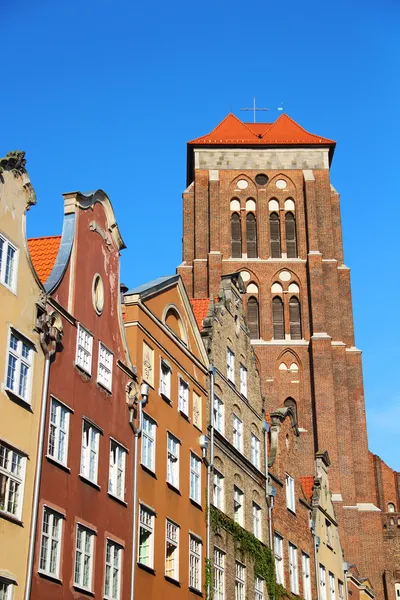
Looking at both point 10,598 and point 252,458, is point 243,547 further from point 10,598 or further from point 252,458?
point 10,598

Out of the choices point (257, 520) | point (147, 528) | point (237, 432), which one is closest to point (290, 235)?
point (237, 432)

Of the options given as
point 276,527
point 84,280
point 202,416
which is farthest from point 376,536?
point 84,280

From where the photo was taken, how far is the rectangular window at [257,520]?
107 feet

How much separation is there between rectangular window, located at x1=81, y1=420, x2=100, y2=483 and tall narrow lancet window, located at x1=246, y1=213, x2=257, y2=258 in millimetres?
49595

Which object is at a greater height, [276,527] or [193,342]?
[193,342]

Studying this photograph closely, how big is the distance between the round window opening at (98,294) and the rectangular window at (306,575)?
15.9 m

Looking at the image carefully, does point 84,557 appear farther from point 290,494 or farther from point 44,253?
point 290,494

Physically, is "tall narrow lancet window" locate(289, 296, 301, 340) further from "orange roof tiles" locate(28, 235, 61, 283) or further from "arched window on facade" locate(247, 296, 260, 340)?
"orange roof tiles" locate(28, 235, 61, 283)

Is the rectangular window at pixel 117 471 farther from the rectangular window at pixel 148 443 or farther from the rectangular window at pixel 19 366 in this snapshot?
the rectangular window at pixel 19 366

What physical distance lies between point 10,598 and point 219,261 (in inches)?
2063

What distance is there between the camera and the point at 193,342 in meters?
30.8

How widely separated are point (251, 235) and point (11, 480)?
180ft

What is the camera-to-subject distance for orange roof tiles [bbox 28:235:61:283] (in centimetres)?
2358

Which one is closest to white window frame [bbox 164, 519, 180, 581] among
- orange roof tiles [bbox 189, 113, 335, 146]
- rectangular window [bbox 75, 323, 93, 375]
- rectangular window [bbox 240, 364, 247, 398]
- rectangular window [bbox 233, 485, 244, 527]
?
rectangular window [bbox 233, 485, 244, 527]
